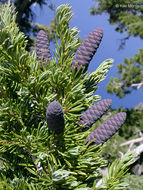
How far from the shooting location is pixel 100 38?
1.02 m

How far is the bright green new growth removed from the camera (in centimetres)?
94

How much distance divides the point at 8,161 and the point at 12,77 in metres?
0.45

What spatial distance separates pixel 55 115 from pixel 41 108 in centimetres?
23

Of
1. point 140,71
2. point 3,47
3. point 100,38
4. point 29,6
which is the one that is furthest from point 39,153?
point 29,6

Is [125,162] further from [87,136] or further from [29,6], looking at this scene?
[29,6]

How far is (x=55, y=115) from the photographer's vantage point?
79 cm

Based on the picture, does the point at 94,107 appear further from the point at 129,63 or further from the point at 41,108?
the point at 129,63

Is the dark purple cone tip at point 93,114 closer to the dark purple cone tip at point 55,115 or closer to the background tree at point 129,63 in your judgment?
the dark purple cone tip at point 55,115

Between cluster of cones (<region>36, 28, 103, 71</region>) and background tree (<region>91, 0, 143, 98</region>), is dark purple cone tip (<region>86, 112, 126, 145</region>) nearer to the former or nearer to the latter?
cluster of cones (<region>36, 28, 103, 71</region>)

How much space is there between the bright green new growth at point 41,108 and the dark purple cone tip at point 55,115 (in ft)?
0.39

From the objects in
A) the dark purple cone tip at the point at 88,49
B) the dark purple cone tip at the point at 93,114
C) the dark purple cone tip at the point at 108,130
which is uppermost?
the dark purple cone tip at the point at 88,49

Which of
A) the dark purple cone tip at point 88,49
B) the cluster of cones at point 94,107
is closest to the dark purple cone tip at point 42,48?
the cluster of cones at point 94,107

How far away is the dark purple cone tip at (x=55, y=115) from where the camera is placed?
2.58 feet

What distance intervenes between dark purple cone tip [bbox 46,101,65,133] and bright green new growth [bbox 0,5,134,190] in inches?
4.7
